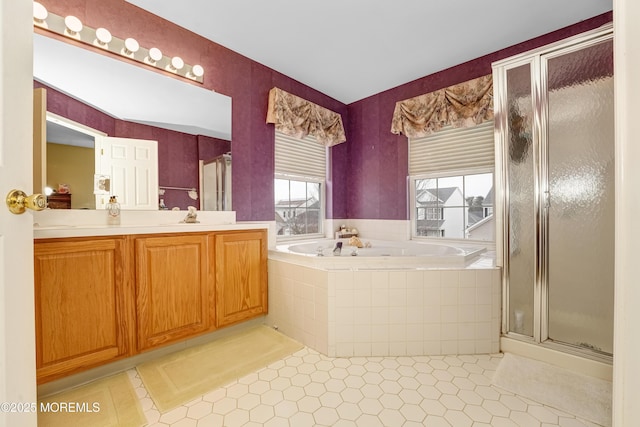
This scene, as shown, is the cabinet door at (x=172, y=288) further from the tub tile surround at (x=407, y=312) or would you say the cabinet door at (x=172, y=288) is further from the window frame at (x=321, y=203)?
the window frame at (x=321, y=203)

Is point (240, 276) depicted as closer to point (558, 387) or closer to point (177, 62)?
point (177, 62)

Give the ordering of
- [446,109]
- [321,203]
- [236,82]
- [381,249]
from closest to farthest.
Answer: [236,82] → [446,109] → [381,249] → [321,203]

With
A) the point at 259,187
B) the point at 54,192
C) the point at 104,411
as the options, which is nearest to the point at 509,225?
the point at 259,187

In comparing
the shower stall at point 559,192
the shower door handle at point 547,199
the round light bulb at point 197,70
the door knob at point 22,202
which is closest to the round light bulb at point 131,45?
the round light bulb at point 197,70

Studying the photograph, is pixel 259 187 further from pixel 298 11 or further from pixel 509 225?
pixel 509 225

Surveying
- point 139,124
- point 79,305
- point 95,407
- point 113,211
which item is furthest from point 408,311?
point 139,124

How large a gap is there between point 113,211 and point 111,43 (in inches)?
46.0

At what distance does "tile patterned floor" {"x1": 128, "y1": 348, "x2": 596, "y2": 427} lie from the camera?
129 cm

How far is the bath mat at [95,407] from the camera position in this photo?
1.30 meters

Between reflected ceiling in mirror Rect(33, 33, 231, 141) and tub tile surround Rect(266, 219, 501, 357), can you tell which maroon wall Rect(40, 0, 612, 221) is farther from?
tub tile surround Rect(266, 219, 501, 357)

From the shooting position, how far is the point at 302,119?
9.84ft

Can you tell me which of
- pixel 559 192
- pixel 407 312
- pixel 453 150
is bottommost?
pixel 407 312

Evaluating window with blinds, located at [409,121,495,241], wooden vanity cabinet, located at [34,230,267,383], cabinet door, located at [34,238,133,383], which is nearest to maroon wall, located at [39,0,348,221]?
wooden vanity cabinet, located at [34,230,267,383]

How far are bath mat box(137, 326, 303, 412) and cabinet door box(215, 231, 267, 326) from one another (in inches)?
7.1
